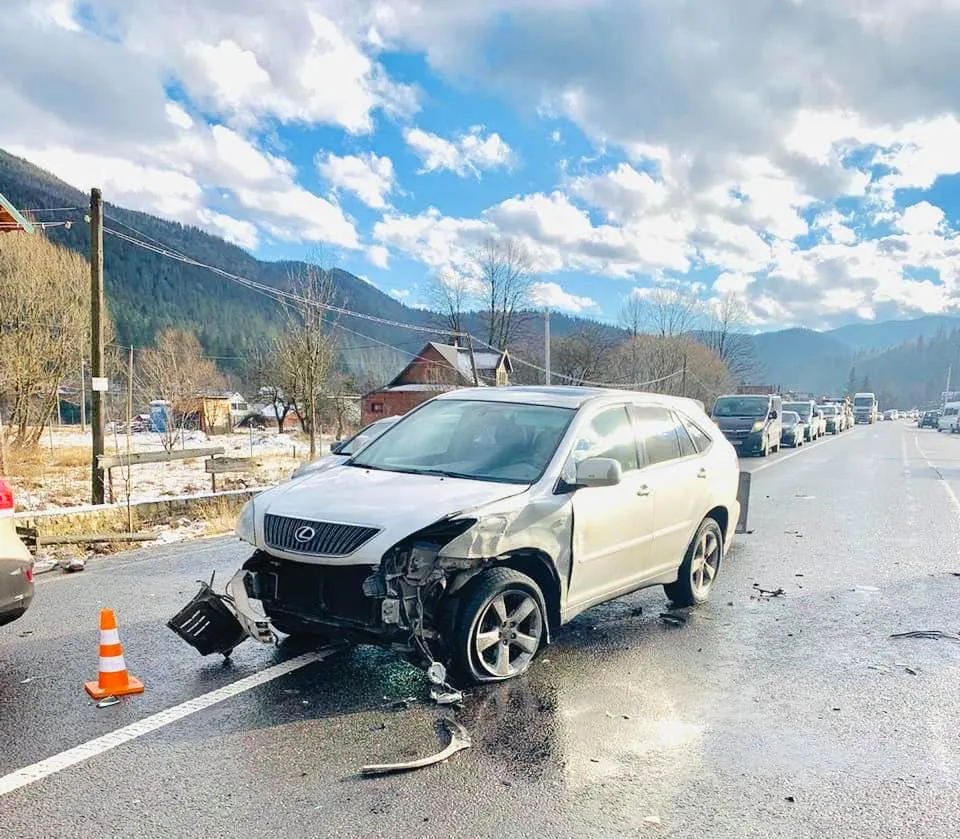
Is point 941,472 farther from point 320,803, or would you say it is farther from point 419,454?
point 320,803

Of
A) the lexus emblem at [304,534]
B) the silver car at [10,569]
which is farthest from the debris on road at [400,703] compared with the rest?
the silver car at [10,569]

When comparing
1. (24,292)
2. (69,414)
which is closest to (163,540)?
(24,292)

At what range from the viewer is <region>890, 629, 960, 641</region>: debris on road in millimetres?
5438

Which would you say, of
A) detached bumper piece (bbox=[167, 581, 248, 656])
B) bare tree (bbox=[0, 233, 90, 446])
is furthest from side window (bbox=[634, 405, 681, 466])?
bare tree (bbox=[0, 233, 90, 446])

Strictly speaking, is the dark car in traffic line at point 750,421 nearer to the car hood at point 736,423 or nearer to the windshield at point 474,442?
the car hood at point 736,423

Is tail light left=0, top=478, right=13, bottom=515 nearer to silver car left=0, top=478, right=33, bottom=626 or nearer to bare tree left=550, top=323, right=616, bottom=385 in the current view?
silver car left=0, top=478, right=33, bottom=626

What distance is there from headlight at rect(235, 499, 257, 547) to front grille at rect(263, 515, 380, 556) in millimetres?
130

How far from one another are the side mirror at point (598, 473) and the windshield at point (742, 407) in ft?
68.9

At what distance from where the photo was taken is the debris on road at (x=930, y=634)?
5438mm

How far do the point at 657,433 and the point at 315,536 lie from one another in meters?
3.01

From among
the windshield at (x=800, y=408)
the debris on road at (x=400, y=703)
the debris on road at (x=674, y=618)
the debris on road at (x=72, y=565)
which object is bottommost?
the debris on road at (x=674, y=618)

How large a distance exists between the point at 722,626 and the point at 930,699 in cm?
158

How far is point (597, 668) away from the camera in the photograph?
4.66 meters

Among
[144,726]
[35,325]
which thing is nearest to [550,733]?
[144,726]
